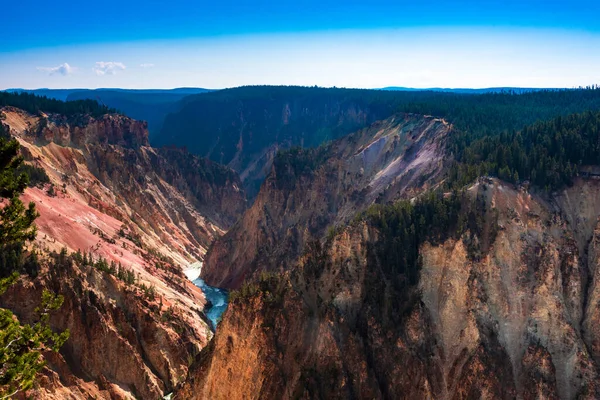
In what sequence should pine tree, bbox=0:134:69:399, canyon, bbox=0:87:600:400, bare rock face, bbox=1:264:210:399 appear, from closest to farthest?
1. pine tree, bbox=0:134:69:399
2. canyon, bbox=0:87:600:400
3. bare rock face, bbox=1:264:210:399

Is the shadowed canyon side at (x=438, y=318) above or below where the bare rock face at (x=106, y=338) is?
above

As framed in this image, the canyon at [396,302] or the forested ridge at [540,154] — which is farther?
the forested ridge at [540,154]

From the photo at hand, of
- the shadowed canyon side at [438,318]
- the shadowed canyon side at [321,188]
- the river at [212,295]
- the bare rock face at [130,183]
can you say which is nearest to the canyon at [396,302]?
the shadowed canyon side at [438,318]

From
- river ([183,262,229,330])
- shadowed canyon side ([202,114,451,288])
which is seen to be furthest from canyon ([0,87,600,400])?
shadowed canyon side ([202,114,451,288])

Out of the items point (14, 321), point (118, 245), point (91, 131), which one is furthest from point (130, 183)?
point (14, 321)

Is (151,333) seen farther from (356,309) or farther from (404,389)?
(404,389)

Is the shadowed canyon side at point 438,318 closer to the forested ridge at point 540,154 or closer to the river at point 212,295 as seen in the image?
the forested ridge at point 540,154

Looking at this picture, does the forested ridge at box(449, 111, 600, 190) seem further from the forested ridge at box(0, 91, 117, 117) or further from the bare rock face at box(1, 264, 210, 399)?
the forested ridge at box(0, 91, 117, 117)
